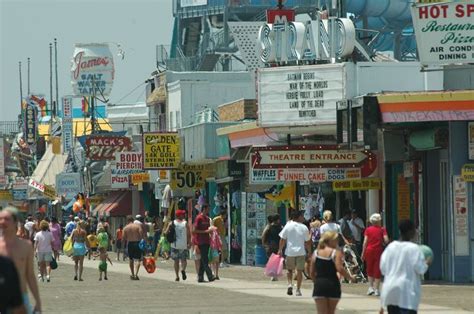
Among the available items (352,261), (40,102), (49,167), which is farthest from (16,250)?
(40,102)

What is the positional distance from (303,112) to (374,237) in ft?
28.7

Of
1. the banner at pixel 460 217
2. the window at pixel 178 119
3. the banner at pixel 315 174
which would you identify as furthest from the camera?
the window at pixel 178 119

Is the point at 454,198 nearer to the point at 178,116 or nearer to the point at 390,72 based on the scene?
the point at 390,72

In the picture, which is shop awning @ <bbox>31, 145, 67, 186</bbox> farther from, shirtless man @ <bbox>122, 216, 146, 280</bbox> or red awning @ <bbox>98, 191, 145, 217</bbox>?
shirtless man @ <bbox>122, 216, 146, 280</bbox>

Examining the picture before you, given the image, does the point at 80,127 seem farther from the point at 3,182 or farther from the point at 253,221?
the point at 253,221

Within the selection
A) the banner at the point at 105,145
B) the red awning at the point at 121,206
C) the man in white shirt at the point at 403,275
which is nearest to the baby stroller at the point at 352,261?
the man in white shirt at the point at 403,275

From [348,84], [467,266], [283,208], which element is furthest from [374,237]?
[283,208]

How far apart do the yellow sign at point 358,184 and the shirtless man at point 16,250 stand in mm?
22055

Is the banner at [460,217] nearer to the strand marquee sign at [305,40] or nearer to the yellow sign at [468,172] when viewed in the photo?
the yellow sign at [468,172]

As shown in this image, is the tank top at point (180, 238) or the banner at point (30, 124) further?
the banner at point (30, 124)

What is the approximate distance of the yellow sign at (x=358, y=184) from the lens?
36000 millimetres

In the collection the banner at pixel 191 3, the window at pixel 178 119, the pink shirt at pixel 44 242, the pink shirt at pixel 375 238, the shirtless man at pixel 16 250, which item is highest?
the banner at pixel 191 3

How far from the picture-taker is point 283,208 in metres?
44.2

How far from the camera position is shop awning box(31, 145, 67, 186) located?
95.2m
